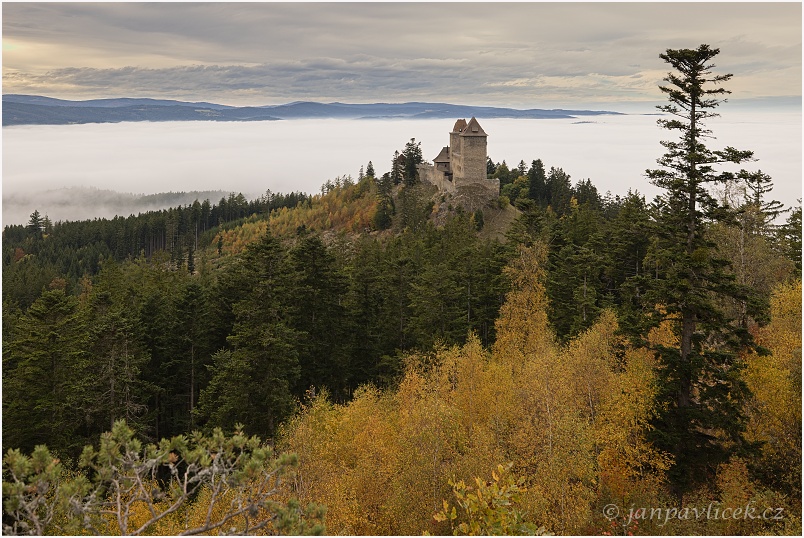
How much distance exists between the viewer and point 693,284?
2058cm

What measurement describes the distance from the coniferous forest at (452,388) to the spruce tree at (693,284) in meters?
0.08

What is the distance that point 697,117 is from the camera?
67.1 feet

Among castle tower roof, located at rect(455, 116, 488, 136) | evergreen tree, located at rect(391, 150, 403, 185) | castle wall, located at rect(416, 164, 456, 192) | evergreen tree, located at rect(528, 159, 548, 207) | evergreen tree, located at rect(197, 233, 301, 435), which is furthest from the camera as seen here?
evergreen tree, located at rect(391, 150, 403, 185)

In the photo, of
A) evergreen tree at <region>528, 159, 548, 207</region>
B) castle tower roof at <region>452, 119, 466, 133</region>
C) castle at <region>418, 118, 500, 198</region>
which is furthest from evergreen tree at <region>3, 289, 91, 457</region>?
castle tower roof at <region>452, 119, 466, 133</region>

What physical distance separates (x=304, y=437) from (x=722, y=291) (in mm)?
16484

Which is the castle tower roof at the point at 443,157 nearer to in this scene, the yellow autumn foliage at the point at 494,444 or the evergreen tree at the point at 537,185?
the evergreen tree at the point at 537,185

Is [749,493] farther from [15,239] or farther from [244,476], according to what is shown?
[15,239]

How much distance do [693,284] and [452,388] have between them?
15.3 metres

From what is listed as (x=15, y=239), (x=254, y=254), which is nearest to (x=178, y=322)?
(x=254, y=254)

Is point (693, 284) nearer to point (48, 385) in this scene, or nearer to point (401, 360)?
point (401, 360)

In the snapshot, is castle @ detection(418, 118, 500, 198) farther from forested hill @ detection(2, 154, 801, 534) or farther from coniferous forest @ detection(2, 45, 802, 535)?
forested hill @ detection(2, 154, 801, 534)

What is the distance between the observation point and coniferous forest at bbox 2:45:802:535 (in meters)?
15.6

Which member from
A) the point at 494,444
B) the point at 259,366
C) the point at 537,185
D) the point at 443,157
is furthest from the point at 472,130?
the point at 494,444

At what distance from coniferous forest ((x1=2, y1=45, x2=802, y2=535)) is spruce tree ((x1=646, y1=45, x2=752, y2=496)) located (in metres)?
0.08
